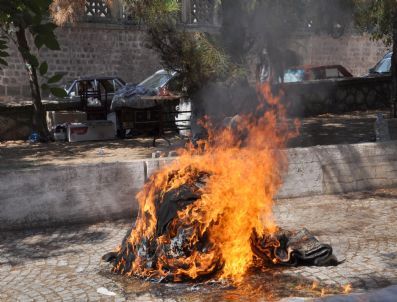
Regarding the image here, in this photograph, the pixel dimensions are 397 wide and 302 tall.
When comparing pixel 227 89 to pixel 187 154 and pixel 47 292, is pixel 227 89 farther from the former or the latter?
pixel 47 292

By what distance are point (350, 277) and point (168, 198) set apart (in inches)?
84.4

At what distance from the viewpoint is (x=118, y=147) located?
1461 centimetres

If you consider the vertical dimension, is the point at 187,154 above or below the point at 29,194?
above

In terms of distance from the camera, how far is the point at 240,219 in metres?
6.32

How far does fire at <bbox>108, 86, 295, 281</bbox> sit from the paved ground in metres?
0.22

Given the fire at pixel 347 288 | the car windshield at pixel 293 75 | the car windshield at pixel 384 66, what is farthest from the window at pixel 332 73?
the fire at pixel 347 288

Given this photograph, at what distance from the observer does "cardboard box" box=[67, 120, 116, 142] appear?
52.4 ft

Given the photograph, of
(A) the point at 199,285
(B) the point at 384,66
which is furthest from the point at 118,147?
(B) the point at 384,66

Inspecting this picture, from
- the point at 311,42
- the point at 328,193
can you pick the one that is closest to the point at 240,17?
the point at 328,193

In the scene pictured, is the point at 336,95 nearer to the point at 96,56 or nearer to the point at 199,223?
the point at 96,56

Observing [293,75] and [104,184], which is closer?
[104,184]

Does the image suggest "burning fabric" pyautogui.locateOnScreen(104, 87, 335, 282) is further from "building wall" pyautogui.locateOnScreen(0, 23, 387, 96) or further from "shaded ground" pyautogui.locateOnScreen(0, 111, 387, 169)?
"building wall" pyautogui.locateOnScreen(0, 23, 387, 96)

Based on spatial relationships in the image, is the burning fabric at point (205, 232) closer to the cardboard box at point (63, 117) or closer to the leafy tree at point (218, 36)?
the leafy tree at point (218, 36)

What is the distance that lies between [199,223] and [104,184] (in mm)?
2745
